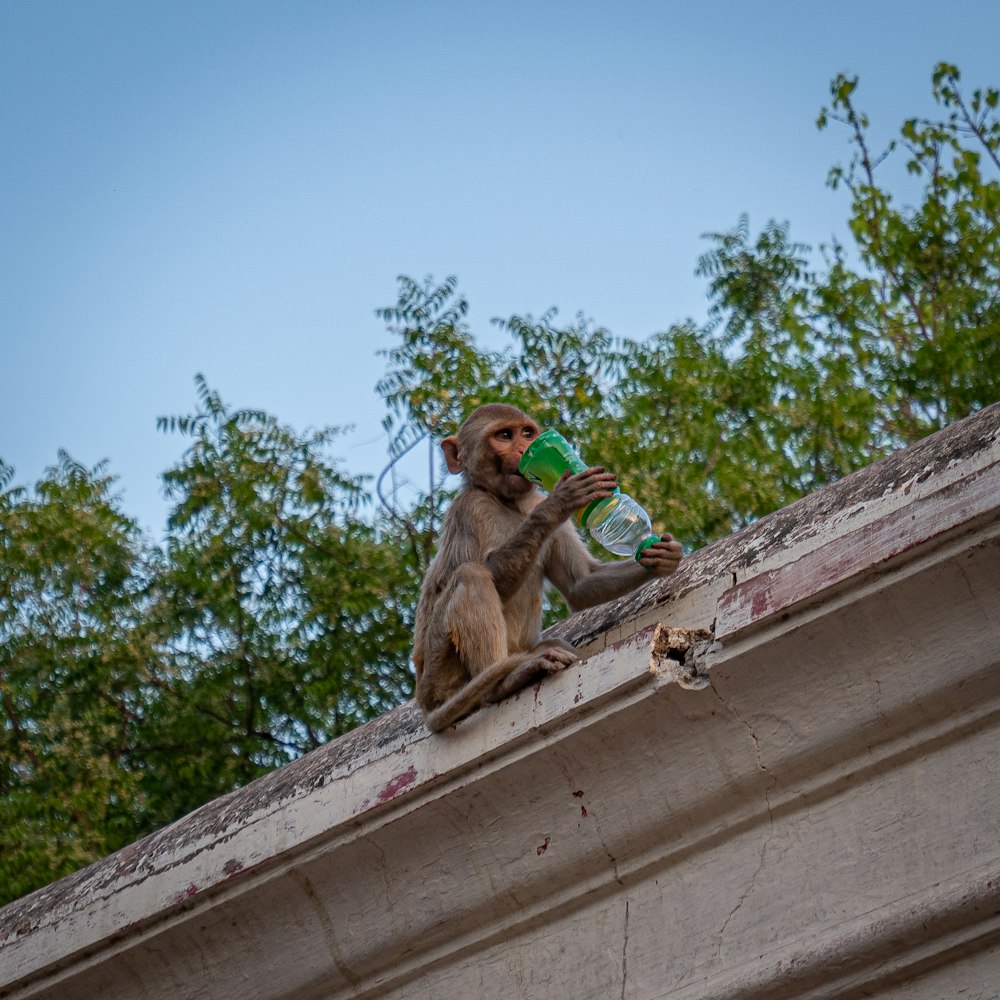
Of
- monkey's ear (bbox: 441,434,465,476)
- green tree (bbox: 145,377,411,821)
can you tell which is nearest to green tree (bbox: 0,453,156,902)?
green tree (bbox: 145,377,411,821)

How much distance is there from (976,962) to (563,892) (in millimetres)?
1065

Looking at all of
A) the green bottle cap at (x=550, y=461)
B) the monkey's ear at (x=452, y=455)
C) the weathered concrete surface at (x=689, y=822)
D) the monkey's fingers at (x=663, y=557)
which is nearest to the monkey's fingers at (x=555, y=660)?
the weathered concrete surface at (x=689, y=822)

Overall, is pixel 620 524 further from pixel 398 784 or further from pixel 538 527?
pixel 398 784

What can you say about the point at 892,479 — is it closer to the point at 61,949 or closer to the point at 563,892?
the point at 563,892

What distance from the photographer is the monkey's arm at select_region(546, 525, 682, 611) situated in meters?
5.19

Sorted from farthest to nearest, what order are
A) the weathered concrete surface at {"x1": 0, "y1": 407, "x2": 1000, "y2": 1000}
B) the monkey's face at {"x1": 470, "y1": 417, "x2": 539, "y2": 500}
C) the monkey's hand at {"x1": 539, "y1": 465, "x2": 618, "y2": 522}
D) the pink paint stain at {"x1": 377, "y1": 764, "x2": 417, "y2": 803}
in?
the monkey's face at {"x1": 470, "y1": 417, "x2": 539, "y2": 500}
the monkey's hand at {"x1": 539, "y1": 465, "x2": 618, "y2": 522}
the pink paint stain at {"x1": 377, "y1": 764, "x2": 417, "y2": 803}
the weathered concrete surface at {"x1": 0, "y1": 407, "x2": 1000, "y2": 1000}

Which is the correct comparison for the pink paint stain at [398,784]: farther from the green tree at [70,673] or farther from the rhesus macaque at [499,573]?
the green tree at [70,673]

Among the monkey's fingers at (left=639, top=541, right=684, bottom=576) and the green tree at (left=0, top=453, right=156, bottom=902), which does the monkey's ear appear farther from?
the green tree at (left=0, top=453, right=156, bottom=902)

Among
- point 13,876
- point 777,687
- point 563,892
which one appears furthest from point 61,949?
point 13,876

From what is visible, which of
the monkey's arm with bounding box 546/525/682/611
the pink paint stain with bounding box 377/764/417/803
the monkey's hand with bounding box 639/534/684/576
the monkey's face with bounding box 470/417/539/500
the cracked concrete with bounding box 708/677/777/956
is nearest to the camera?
the cracked concrete with bounding box 708/677/777/956

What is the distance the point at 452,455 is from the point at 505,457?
324 millimetres

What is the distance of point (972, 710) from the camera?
3148mm

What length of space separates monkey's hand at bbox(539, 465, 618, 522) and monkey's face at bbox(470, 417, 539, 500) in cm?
68

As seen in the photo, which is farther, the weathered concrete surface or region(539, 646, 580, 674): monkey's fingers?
region(539, 646, 580, 674): monkey's fingers
